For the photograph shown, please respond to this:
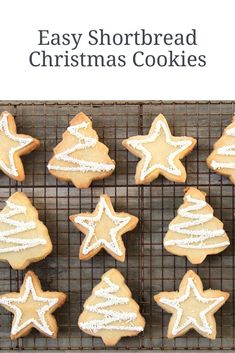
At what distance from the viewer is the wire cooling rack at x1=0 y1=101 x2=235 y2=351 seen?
2213mm

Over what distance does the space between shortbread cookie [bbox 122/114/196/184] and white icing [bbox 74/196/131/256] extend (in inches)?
4.8

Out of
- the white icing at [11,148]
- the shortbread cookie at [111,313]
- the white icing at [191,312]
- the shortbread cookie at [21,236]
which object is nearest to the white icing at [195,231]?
the white icing at [191,312]

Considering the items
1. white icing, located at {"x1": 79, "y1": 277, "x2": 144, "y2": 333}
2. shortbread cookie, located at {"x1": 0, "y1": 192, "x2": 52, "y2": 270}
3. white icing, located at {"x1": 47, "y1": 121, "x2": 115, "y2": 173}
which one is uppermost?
white icing, located at {"x1": 47, "y1": 121, "x2": 115, "y2": 173}

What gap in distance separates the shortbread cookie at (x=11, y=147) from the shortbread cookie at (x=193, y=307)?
56 centimetres

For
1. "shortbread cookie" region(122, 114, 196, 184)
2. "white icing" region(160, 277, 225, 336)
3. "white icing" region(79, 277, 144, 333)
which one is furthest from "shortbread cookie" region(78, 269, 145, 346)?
"shortbread cookie" region(122, 114, 196, 184)

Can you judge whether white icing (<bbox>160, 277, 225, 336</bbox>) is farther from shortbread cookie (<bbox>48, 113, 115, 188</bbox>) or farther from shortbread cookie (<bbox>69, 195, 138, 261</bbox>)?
shortbread cookie (<bbox>48, 113, 115, 188</bbox>)

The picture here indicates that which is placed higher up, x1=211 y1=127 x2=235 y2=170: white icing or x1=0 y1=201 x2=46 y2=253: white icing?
x1=211 y1=127 x2=235 y2=170: white icing

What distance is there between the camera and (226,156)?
214 cm

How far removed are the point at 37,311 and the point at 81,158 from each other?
1.49 feet
